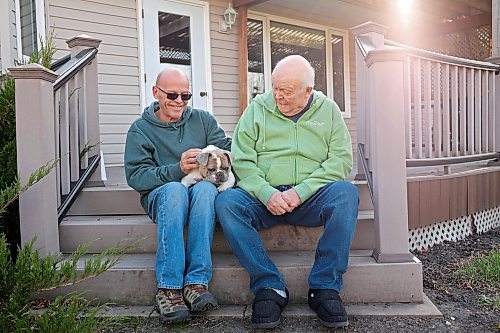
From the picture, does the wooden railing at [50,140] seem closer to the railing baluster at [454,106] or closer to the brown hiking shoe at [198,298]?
the brown hiking shoe at [198,298]

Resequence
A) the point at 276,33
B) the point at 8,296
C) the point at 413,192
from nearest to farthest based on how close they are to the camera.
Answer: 1. the point at 8,296
2. the point at 413,192
3. the point at 276,33

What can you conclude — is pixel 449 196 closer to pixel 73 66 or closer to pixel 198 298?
pixel 198 298

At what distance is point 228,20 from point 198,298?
470cm

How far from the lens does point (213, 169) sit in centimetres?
237

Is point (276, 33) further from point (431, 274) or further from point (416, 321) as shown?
point (416, 321)

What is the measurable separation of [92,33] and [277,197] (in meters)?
3.72

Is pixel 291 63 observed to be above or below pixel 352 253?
above

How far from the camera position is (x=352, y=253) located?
8.09 feet

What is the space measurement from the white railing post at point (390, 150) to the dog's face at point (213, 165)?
784mm

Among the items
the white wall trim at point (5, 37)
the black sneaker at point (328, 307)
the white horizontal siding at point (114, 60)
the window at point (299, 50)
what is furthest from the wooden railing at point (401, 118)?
the window at point (299, 50)

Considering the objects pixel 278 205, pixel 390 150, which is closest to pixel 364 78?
pixel 390 150

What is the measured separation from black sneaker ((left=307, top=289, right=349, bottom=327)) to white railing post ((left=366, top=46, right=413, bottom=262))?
0.41 meters

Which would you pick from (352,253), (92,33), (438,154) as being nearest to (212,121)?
(352,253)

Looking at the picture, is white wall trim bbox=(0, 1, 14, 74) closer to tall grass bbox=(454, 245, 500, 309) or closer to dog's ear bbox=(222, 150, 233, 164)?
dog's ear bbox=(222, 150, 233, 164)
